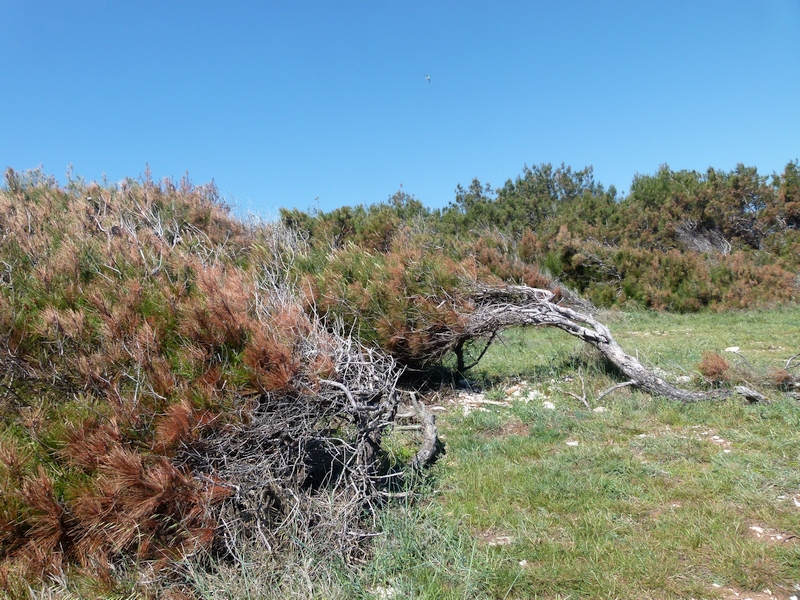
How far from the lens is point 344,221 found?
12977 millimetres

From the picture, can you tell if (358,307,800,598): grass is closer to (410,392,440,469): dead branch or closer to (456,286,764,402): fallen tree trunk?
(410,392,440,469): dead branch

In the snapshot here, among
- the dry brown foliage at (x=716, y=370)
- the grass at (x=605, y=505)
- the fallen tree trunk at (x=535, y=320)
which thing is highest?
the fallen tree trunk at (x=535, y=320)

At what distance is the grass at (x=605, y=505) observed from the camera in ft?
9.77

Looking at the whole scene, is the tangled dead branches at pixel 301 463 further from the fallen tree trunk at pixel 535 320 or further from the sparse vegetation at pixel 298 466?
the fallen tree trunk at pixel 535 320

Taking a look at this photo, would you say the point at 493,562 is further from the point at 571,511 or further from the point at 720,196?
the point at 720,196

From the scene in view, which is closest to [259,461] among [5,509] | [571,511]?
[5,509]

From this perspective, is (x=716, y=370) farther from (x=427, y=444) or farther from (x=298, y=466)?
(x=298, y=466)

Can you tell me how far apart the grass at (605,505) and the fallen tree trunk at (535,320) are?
12.6 inches

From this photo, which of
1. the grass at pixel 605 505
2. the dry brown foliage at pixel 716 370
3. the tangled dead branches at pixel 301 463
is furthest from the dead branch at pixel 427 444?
the dry brown foliage at pixel 716 370

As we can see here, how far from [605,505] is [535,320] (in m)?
3.41

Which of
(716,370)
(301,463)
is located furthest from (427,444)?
(716,370)

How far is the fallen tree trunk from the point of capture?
6461mm

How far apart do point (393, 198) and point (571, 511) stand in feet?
76.0

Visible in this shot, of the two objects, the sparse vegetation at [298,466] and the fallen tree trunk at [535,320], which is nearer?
the sparse vegetation at [298,466]
